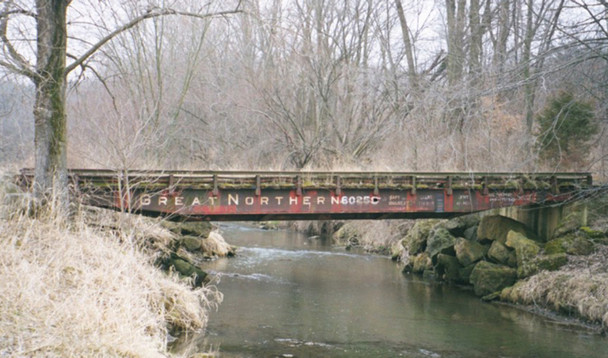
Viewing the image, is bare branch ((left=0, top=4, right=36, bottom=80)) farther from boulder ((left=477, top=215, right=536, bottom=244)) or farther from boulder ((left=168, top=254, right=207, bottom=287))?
boulder ((left=477, top=215, right=536, bottom=244))

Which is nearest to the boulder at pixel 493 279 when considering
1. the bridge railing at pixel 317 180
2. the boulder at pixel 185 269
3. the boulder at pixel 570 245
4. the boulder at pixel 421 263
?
the boulder at pixel 570 245

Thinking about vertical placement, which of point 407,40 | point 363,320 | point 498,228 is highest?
point 407,40

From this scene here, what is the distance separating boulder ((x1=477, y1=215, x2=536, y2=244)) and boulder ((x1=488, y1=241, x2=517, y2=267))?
493mm

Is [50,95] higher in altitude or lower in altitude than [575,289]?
higher

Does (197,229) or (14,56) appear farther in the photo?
(197,229)

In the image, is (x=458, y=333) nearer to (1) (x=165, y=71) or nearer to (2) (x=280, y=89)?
(2) (x=280, y=89)

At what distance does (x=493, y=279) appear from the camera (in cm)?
1908

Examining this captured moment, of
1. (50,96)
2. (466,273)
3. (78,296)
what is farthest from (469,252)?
(78,296)

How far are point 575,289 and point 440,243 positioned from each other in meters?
7.17

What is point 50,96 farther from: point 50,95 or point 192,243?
point 192,243

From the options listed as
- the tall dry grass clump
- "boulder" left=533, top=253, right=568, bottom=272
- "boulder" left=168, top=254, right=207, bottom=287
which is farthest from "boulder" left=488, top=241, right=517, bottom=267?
the tall dry grass clump

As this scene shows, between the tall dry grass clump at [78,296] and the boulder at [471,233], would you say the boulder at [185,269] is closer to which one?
the tall dry grass clump at [78,296]

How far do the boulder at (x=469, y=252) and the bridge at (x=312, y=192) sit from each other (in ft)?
4.82

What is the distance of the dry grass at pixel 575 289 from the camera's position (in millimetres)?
15156
